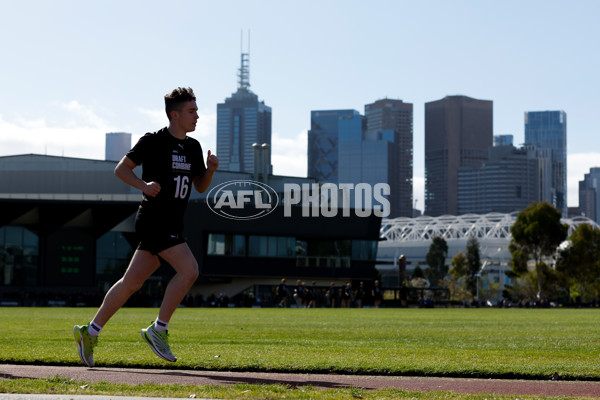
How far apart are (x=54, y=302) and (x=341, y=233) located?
27.3 m

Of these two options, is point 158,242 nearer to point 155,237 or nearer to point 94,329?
point 155,237

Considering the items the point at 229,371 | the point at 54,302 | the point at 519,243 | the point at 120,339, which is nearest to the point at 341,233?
the point at 519,243

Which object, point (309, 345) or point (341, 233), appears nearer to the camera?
point (309, 345)

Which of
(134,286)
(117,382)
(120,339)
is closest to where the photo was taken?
(117,382)

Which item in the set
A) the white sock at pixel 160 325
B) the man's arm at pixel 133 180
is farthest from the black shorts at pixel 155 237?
the white sock at pixel 160 325

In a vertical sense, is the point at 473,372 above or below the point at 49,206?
below

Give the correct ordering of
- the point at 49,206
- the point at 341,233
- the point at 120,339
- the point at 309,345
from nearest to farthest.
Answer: the point at 309,345, the point at 120,339, the point at 49,206, the point at 341,233

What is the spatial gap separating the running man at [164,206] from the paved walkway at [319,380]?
40 centimetres

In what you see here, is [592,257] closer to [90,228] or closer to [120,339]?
[90,228]

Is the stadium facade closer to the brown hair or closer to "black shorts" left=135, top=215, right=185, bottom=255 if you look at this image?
the brown hair

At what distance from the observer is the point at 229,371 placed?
8.07 m

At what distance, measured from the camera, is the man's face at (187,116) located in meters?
8.02

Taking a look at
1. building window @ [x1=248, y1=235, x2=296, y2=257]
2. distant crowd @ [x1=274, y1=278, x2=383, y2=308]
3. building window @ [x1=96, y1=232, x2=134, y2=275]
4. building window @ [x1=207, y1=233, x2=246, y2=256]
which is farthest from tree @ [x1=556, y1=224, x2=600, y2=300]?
building window @ [x1=96, y1=232, x2=134, y2=275]

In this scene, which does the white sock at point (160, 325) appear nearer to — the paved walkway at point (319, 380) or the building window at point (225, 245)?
the paved walkway at point (319, 380)
